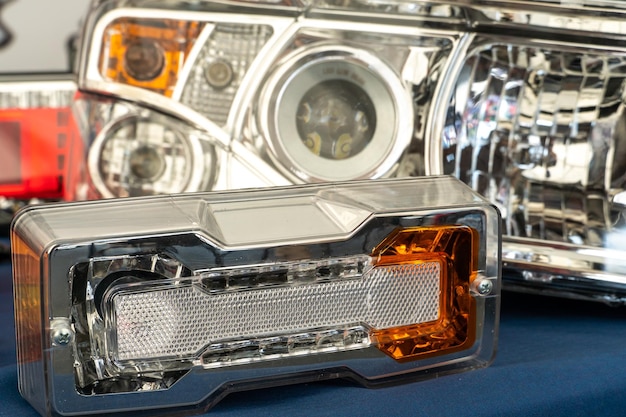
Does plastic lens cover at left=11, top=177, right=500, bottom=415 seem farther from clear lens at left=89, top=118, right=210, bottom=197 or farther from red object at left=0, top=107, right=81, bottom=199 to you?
red object at left=0, top=107, right=81, bottom=199

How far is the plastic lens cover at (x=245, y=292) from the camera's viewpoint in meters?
0.68

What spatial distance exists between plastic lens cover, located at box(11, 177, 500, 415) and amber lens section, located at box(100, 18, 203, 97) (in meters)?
0.31

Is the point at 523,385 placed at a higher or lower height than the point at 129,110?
lower

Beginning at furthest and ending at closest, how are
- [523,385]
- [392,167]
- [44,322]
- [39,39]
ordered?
[39,39]
[392,167]
[523,385]
[44,322]

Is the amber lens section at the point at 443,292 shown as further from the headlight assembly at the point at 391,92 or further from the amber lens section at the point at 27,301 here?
the amber lens section at the point at 27,301

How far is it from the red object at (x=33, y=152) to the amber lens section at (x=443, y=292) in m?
0.69

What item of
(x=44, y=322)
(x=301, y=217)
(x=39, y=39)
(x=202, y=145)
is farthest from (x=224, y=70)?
(x=39, y=39)

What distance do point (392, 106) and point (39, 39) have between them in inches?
33.7

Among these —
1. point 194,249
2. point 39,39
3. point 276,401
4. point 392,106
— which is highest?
point 39,39

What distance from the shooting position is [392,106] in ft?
3.35

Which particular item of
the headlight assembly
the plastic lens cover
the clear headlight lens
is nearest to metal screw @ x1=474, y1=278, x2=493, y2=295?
the plastic lens cover

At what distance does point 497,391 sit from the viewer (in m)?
0.76

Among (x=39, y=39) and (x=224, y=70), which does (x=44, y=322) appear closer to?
(x=224, y=70)

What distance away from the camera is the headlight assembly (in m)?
0.96
